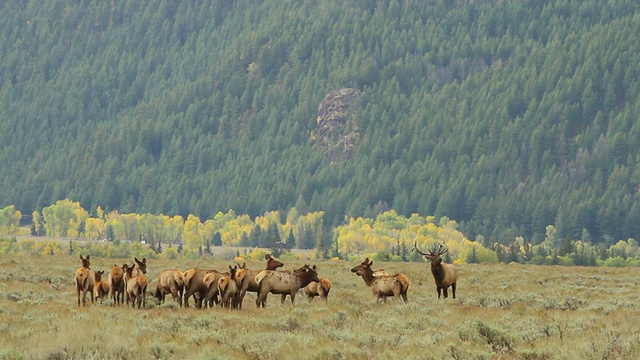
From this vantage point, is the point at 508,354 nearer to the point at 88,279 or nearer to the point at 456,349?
the point at 456,349

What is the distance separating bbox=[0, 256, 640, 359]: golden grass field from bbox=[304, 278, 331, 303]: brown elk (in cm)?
50

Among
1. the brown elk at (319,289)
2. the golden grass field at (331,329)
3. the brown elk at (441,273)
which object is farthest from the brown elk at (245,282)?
the brown elk at (441,273)

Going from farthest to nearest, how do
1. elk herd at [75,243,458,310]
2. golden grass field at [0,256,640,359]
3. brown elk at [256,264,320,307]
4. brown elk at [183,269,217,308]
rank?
brown elk at [256,264,320,307]
brown elk at [183,269,217,308]
elk herd at [75,243,458,310]
golden grass field at [0,256,640,359]

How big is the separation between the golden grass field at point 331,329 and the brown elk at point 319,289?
0.50m

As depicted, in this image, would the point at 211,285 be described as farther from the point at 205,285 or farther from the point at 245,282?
the point at 245,282

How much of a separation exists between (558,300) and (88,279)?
16.5 metres

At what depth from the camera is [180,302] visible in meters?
35.1

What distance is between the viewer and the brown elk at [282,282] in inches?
1433

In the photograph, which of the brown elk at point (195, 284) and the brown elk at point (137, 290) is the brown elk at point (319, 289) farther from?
the brown elk at point (137, 290)

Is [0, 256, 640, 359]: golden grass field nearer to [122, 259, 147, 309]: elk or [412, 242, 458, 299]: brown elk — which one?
[122, 259, 147, 309]: elk

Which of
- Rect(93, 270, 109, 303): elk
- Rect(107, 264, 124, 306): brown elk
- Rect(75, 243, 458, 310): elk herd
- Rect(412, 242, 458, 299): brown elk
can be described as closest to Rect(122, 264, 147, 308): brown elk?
Rect(75, 243, 458, 310): elk herd

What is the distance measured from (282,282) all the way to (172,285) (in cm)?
386

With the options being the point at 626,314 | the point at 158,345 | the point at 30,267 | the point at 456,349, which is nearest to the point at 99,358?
the point at 158,345

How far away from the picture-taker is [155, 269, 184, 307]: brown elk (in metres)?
35.7
